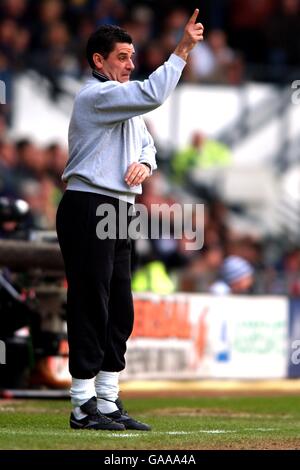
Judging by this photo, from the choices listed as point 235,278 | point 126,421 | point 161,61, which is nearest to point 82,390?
point 126,421

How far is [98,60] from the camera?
789 cm

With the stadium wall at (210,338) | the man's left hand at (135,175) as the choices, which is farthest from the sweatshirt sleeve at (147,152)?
the stadium wall at (210,338)

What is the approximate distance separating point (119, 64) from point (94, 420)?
2062 millimetres

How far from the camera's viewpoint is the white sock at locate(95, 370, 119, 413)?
26.4 ft

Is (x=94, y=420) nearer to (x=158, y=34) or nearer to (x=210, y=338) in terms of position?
(x=210, y=338)

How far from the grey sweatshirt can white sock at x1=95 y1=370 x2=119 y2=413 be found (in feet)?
3.47

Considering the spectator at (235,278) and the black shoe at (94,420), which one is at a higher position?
the spectator at (235,278)

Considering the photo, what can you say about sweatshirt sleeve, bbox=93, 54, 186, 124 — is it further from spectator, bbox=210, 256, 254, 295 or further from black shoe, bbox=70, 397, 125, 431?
spectator, bbox=210, 256, 254, 295

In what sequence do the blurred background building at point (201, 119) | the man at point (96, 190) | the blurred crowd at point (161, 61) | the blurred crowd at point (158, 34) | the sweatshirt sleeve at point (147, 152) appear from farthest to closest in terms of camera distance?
the blurred crowd at point (158, 34), the blurred background building at point (201, 119), the blurred crowd at point (161, 61), the sweatshirt sleeve at point (147, 152), the man at point (96, 190)

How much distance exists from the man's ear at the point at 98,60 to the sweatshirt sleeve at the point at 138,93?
229 millimetres

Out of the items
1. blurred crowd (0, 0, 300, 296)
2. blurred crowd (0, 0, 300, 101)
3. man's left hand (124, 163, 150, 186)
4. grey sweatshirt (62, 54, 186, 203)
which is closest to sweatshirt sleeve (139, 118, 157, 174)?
grey sweatshirt (62, 54, 186, 203)

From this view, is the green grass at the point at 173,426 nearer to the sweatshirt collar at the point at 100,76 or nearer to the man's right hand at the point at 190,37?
the sweatshirt collar at the point at 100,76

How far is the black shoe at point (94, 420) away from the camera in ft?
25.6

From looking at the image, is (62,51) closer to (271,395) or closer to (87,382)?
(271,395)
